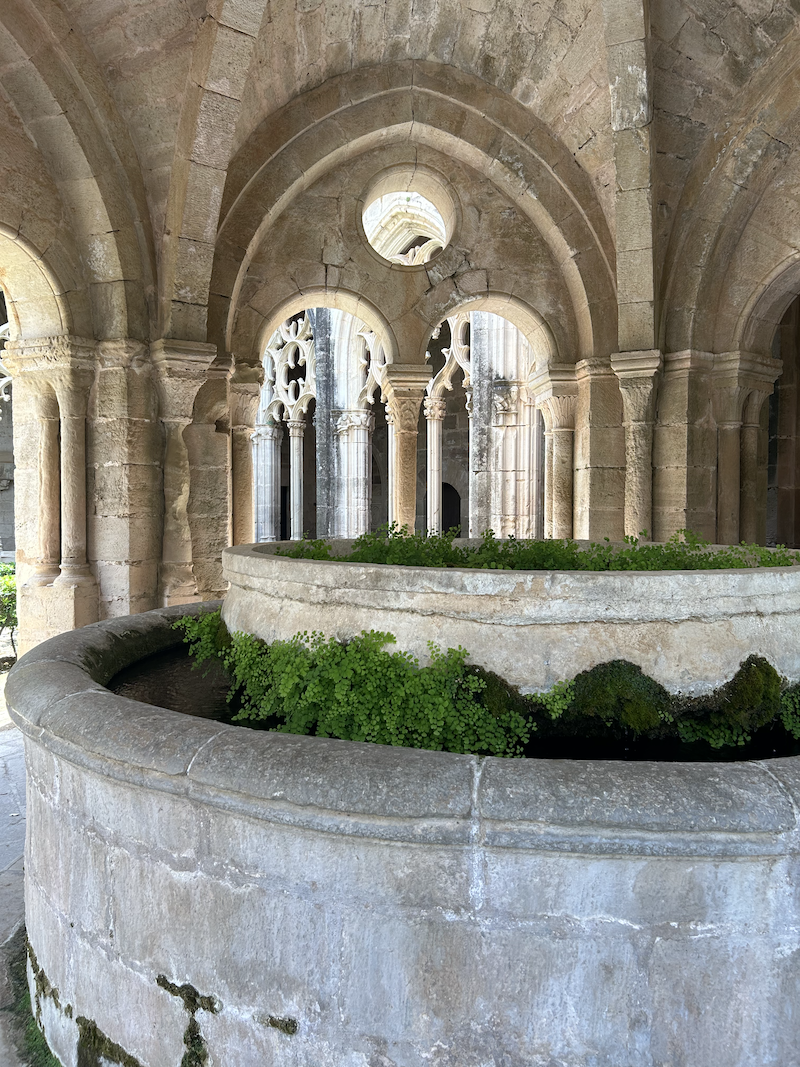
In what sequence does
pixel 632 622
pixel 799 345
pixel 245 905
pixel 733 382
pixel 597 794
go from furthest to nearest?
pixel 799 345 < pixel 733 382 < pixel 632 622 < pixel 245 905 < pixel 597 794

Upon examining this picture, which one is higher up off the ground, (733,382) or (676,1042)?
(733,382)

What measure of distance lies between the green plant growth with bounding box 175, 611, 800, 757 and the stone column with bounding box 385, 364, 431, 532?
4220mm

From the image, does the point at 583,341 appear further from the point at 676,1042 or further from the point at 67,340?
the point at 676,1042

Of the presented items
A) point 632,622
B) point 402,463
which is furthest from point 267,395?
point 632,622

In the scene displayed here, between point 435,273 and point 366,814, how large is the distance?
18.8ft

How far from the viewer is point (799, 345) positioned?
29.1ft

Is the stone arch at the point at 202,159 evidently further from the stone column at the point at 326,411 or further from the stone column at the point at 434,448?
the stone column at the point at 326,411

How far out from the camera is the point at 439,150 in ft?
21.5

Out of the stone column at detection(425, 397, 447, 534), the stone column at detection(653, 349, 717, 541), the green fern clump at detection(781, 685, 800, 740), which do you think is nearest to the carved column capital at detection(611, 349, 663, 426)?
the stone column at detection(653, 349, 717, 541)

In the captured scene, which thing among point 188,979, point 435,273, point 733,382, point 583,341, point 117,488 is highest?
point 435,273

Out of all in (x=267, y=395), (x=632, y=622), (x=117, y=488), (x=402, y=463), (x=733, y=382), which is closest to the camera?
(x=632, y=622)

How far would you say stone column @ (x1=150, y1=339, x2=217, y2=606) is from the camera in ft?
18.4

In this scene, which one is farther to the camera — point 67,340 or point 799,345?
point 799,345

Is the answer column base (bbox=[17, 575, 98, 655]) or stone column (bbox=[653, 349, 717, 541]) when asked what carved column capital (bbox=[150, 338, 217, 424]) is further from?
stone column (bbox=[653, 349, 717, 541])
